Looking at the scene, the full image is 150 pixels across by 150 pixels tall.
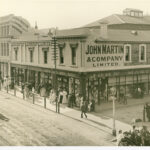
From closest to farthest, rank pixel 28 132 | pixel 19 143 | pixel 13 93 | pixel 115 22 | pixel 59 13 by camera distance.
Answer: pixel 19 143 < pixel 28 132 < pixel 59 13 < pixel 13 93 < pixel 115 22

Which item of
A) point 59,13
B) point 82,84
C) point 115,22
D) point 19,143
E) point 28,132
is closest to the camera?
point 19,143

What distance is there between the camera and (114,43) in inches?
952

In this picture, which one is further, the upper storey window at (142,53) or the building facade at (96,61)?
the upper storey window at (142,53)

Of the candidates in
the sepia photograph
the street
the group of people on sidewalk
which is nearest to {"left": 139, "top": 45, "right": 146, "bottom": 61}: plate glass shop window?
the sepia photograph

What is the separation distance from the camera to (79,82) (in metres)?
23.1

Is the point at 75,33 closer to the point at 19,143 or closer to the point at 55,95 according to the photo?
the point at 55,95

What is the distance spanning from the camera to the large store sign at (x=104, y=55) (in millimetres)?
22938

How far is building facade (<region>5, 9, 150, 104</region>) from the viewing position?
898 inches

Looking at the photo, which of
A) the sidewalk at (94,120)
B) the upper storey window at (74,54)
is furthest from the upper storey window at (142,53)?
the sidewalk at (94,120)

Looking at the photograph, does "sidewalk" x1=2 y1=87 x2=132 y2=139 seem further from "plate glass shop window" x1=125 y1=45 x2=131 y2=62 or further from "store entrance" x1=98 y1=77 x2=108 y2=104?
"plate glass shop window" x1=125 y1=45 x2=131 y2=62

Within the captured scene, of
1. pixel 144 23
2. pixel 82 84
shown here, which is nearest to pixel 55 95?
pixel 82 84

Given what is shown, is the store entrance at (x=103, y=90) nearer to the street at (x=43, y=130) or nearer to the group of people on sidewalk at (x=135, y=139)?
the street at (x=43, y=130)

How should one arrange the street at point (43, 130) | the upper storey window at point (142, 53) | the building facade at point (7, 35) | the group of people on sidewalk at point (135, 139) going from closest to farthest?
the group of people on sidewalk at point (135, 139) < the street at point (43, 130) < the upper storey window at point (142, 53) < the building facade at point (7, 35)

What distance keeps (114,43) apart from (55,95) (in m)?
5.89
